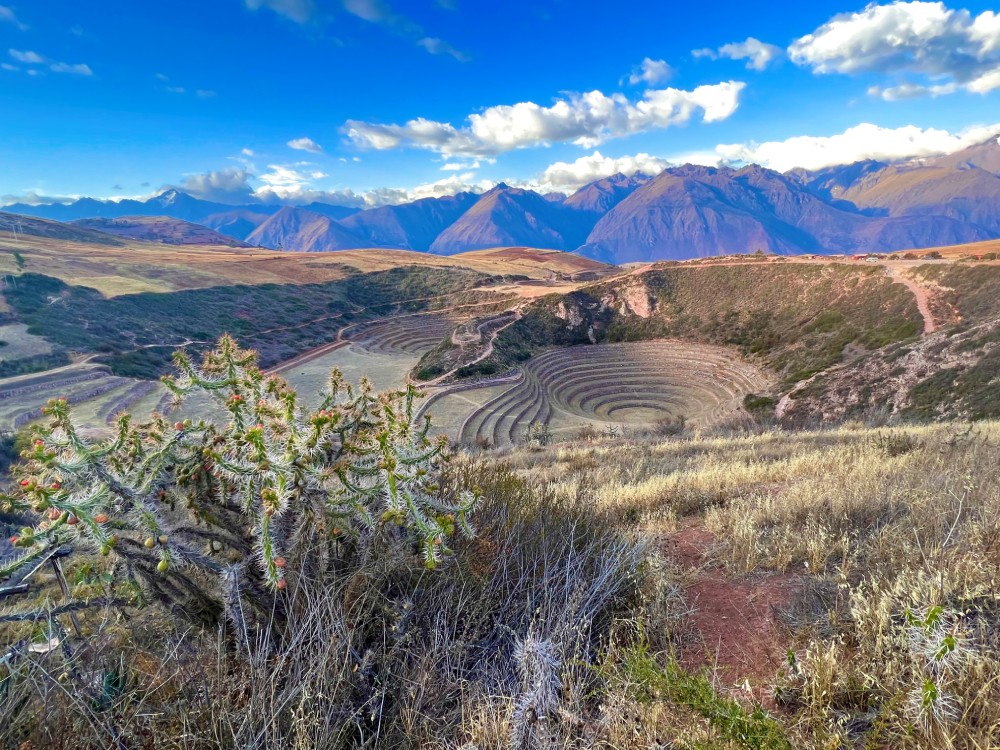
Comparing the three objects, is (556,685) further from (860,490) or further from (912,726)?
(860,490)

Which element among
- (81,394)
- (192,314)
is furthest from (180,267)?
(81,394)

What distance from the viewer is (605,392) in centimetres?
4500

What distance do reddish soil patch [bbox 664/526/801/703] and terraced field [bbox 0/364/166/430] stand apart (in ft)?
101

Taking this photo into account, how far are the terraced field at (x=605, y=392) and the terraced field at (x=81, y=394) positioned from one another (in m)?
19.3

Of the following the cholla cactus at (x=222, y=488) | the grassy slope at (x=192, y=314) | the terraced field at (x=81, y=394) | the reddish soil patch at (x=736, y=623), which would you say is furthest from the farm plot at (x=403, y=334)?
the reddish soil patch at (x=736, y=623)

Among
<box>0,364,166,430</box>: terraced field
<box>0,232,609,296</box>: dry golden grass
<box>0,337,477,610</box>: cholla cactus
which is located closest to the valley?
Result: <box>0,364,166,430</box>: terraced field

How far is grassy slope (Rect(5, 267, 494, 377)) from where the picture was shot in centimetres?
4078

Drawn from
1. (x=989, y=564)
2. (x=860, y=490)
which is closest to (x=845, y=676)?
(x=989, y=564)

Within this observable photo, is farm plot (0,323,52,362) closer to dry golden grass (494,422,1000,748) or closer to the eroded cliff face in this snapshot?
dry golden grass (494,422,1000,748)

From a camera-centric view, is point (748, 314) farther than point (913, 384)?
Yes

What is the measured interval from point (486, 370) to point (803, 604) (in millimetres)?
38140

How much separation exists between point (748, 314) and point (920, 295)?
46.6 ft

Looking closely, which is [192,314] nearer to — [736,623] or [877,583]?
[736,623]

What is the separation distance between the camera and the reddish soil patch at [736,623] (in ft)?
7.51
